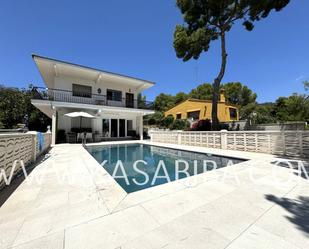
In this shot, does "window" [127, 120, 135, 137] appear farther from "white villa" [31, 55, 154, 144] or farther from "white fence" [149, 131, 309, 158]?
"white fence" [149, 131, 309, 158]

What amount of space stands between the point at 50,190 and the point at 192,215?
10.4 feet

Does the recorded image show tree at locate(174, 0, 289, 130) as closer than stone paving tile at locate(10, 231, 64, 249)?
No

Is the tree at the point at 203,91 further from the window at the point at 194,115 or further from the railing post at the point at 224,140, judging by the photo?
the railing post at the point at 224,140

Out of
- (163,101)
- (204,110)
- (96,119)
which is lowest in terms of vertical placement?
(96,119)

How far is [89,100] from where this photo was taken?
15.3m

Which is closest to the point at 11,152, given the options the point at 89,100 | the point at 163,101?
the point at 89,100

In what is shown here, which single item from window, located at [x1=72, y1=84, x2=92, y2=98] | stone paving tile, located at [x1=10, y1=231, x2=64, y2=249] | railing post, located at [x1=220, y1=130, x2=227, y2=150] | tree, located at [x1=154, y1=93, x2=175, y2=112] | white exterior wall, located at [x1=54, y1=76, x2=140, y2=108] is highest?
tree, located at [x1=154, y1=93, x2=175, y2=112]

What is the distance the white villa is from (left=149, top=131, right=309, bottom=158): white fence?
7.56 m

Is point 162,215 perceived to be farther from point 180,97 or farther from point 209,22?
point 180,97

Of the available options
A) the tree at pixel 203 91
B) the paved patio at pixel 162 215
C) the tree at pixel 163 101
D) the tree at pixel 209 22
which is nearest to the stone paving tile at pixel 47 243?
the paved patio at pixel 162 215

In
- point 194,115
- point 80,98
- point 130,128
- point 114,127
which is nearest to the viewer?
point 80,98

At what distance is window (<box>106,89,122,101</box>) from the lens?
1680 centimetres

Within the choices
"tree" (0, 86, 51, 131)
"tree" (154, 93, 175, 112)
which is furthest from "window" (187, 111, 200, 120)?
"tree" (0, 86, 51, 131)

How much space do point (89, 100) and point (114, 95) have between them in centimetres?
285
